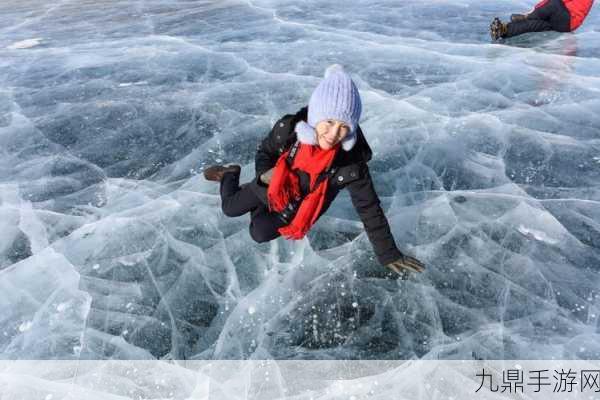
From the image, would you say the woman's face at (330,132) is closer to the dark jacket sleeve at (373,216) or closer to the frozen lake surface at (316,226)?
the dark jacket sleeve at (373,216)

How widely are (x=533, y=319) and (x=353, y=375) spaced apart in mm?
811

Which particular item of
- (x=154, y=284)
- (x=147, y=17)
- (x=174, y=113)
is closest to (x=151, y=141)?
(x=174, y=113)

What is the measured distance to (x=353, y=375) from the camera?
60.7 inches

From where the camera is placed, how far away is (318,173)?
69.4 inches

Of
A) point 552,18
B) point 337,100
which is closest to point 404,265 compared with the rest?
point 337,100

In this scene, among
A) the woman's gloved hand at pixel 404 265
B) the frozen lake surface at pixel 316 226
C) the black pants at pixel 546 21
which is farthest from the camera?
the black pants at pixel 546 21

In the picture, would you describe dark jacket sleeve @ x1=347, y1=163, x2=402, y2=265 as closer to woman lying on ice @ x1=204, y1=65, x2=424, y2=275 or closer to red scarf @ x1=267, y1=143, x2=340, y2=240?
woman lying on ice @ x1=204, y1=65, x2=424, y2=275

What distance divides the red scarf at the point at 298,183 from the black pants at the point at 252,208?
0.13 m

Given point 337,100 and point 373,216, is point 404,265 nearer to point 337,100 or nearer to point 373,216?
point 373,216

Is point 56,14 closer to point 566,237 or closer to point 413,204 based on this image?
point 413,204

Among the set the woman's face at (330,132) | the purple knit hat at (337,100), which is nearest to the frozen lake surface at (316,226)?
the woman's face at (330,132)

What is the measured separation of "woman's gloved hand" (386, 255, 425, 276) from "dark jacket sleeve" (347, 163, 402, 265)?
0.07ft

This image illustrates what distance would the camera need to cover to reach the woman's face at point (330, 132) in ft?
5.26

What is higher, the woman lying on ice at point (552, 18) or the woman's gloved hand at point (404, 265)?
the woman lying on ice at point (552, 18)
